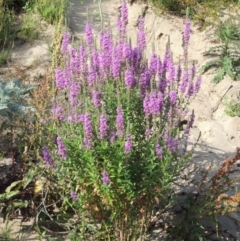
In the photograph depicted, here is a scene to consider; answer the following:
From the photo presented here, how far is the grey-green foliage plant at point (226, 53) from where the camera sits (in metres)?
5.84

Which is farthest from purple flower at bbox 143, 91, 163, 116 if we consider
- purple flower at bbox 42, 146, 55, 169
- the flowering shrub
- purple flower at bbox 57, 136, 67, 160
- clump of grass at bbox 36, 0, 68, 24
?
clump of grass at bbox 36, 0, 68, 24

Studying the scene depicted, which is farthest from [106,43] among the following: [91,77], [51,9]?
[51,9]

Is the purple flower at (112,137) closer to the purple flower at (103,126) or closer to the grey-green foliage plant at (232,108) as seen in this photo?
the purple flower at (103,126)

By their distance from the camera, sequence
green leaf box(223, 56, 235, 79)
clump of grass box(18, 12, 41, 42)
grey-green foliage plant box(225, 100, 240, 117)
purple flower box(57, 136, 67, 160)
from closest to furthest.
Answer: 1. purple flower box(57, 136, 67, 160)
2. grey-green foliage plant box(225, 100, 240, 117)
3. green leaf box(223, 56, 235, 79)
4. clump of grass box(18, 12, 41, 42)

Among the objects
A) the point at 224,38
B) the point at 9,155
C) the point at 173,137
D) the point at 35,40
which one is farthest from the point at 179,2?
the point at 173,137

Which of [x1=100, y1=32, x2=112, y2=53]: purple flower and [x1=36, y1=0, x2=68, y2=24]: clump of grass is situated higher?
[x1=100, y1=32, x2=112, y2=53]: purple flower

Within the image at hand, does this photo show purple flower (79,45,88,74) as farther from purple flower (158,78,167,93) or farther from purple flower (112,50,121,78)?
purple flower (158,78,167,93)

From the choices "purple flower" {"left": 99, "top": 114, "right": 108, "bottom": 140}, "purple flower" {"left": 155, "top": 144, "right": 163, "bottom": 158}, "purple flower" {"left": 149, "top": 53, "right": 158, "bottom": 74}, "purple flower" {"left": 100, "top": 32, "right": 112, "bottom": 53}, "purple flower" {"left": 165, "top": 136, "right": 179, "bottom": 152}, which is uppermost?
"purple flower" {"left": 100, "top": 32, "right": 112, "bottom": 53}

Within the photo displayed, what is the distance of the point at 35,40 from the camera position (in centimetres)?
637

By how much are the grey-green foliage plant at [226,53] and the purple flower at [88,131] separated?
11.0ft

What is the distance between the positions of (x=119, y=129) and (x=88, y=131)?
18cm

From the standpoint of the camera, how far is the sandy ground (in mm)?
4754

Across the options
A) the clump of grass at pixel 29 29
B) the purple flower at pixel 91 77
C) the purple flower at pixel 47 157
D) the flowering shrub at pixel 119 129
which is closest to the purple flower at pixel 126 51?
the flowering shrub at pixel 119 129

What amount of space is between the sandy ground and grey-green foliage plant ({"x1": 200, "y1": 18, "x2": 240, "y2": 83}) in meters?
0.10
